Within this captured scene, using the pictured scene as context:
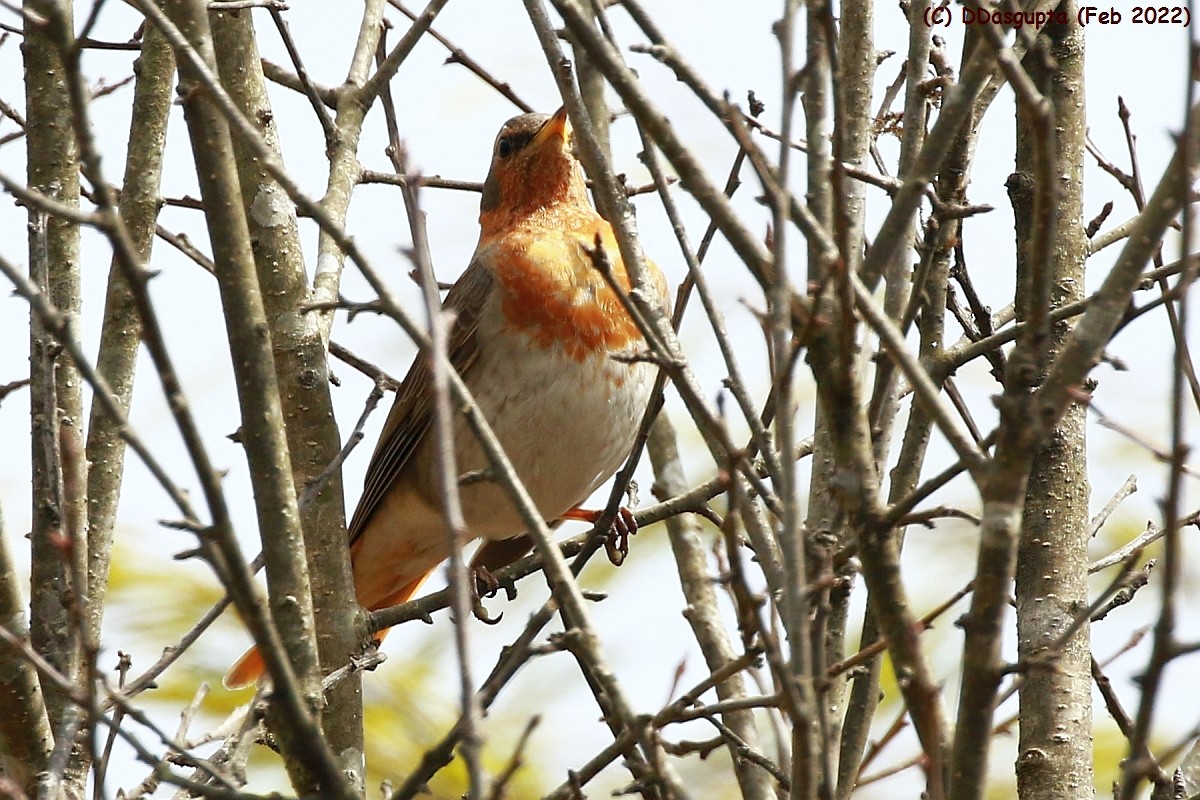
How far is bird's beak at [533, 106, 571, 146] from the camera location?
5.77 meters

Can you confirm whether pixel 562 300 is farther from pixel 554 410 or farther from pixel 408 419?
pixel 408 419

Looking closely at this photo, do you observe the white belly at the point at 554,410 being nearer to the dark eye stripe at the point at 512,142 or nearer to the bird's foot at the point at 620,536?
the bird's foot at the point at 620,536

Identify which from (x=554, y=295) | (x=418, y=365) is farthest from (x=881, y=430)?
(x=418, y=365)

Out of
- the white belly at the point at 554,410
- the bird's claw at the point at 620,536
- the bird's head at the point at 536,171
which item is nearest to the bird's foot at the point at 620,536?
the bird's claw at the point at 620,536

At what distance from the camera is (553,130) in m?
5.79

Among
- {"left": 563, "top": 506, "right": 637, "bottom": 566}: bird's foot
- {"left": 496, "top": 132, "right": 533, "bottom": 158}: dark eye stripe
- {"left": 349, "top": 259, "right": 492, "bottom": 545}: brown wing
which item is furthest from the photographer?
{"left": 496, "top": 132, "right": 533, "bottom": 158}: dark eye stripe

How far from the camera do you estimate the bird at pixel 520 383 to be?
498cm

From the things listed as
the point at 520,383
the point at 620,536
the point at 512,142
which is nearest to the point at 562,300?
the point at 520,383

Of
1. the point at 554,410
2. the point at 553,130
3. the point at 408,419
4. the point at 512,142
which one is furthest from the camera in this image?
the point at 512,142

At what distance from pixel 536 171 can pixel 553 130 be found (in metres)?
0.18

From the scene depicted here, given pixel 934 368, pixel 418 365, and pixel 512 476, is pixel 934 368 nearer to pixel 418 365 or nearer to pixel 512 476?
pixel 512 476

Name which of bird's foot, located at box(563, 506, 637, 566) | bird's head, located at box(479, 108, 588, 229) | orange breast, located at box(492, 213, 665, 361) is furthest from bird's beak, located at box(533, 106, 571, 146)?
bird's foot, located at box(563, 506, 637, 566)

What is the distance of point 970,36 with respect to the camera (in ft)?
12.0

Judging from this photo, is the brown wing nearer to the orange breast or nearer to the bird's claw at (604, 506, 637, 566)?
the orange breast
